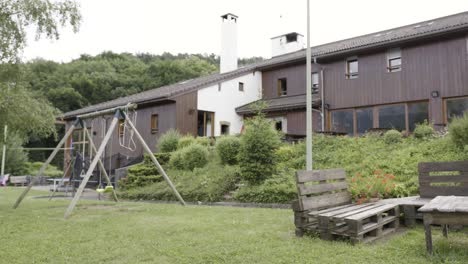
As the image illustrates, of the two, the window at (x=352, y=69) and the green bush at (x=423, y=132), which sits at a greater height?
the window at (x=352, y=69)

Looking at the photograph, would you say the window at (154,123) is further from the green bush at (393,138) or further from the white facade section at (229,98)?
the green bush at (393,138)

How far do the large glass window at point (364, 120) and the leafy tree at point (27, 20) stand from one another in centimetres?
1329

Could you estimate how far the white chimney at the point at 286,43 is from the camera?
2577 centimetres

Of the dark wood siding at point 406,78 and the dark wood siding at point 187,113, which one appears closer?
the dark wood siding at point 406,78

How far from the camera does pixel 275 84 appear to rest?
22688mm

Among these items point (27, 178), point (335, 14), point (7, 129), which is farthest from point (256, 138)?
point (27, 178)

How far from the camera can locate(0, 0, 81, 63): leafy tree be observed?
957 cm

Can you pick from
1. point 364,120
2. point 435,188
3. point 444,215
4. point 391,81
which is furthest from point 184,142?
point 444,215

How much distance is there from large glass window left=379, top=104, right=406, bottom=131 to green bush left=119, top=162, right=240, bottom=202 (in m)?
8.13

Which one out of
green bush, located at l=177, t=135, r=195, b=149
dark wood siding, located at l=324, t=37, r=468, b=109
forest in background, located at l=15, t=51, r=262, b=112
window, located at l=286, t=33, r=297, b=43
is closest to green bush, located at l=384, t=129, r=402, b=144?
dark wood siding, located at l=324, t=37, r=468, b=109

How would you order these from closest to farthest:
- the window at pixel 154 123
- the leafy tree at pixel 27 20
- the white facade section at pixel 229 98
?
the leafy tree at pixel 27 20 < the white facade section at pixel 229 98 < the window at pixel 154 123

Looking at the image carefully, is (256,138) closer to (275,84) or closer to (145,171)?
(145,171)

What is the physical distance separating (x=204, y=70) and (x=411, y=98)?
3300 cm

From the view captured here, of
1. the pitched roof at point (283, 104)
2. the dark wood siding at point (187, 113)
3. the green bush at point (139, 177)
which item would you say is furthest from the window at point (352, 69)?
the green bush at point (139, 177)
